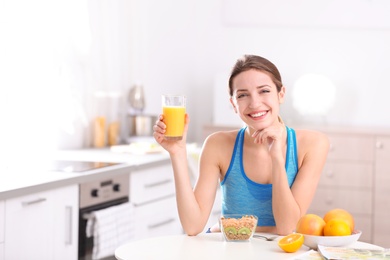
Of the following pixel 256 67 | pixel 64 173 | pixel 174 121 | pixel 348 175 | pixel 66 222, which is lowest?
pixel 66 222

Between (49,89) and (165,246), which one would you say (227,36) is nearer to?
(49,89)

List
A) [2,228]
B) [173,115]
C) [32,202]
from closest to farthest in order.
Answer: [173,115] → [2,228] → [32,202]

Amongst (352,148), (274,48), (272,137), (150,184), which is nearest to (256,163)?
(272,137)

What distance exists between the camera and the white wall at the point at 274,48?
5.46m

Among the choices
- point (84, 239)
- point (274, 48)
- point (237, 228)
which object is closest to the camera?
point (237, 228)

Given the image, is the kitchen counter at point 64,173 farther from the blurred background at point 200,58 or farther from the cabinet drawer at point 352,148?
the cabinet drawer at point 352,148

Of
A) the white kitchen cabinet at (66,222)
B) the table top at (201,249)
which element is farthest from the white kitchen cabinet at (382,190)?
the table top at (201,249)

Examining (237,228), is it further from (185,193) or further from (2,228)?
(2,228)

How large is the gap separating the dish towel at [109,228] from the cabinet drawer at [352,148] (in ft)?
6.19

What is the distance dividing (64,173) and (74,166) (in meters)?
0.27

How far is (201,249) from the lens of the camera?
2051 millimetres

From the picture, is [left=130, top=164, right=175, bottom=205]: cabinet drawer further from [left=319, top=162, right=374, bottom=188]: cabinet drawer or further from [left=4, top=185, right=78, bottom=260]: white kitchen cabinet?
[left=319, top=162, right=374, bottom=188]: cabinet drawer

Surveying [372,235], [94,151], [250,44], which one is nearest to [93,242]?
[94,151]

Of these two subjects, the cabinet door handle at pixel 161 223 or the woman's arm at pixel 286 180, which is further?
the cabinet door handle at pixel 161 223
